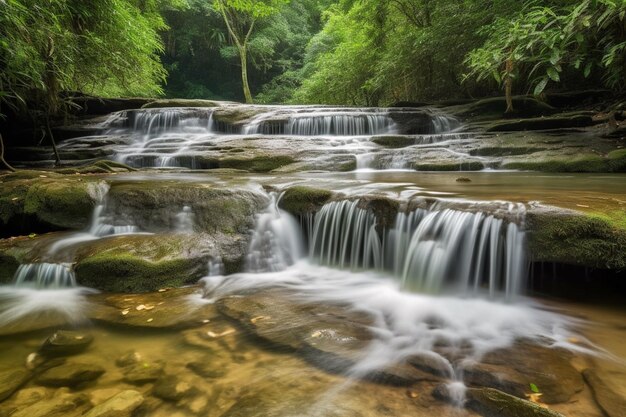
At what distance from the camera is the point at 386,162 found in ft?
25.3

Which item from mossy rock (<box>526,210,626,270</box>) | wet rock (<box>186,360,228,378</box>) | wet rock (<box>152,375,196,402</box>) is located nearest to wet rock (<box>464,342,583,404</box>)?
mossy rock (<box>526,210,626,270</box>)

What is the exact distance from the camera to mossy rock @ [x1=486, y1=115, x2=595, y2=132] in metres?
7.66

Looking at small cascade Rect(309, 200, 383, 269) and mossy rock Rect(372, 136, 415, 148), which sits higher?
mossy rock Rect(372, 136, 415, 148)

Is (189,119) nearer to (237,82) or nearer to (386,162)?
(386,162)

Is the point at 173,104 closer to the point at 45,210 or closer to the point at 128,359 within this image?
the point at 45,210

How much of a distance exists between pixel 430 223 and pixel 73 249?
A: 3890 mm

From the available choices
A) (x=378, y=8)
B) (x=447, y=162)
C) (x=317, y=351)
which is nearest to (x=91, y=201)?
(x=317, y=351)

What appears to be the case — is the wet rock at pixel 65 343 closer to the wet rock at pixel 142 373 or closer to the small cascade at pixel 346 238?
the wet rock at pixel 142 373

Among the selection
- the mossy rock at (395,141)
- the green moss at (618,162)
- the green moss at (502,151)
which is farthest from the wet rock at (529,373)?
the mossy rock at (395,141)

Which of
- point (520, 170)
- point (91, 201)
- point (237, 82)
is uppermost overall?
point (237, 82)

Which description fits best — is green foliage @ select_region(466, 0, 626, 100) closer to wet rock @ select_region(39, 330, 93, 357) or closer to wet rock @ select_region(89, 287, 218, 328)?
wet rock @ select_region(89, 287, 218, 328)

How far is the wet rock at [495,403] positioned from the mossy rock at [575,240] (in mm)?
1535

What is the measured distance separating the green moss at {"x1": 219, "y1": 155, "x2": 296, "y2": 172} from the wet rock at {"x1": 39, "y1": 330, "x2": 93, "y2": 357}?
5.46 meters

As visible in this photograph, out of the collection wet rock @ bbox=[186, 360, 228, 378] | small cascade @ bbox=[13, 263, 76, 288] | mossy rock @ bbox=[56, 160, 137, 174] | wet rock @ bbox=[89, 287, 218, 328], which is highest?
mossy rock @ bbox=[56, 160, 137, 174]
